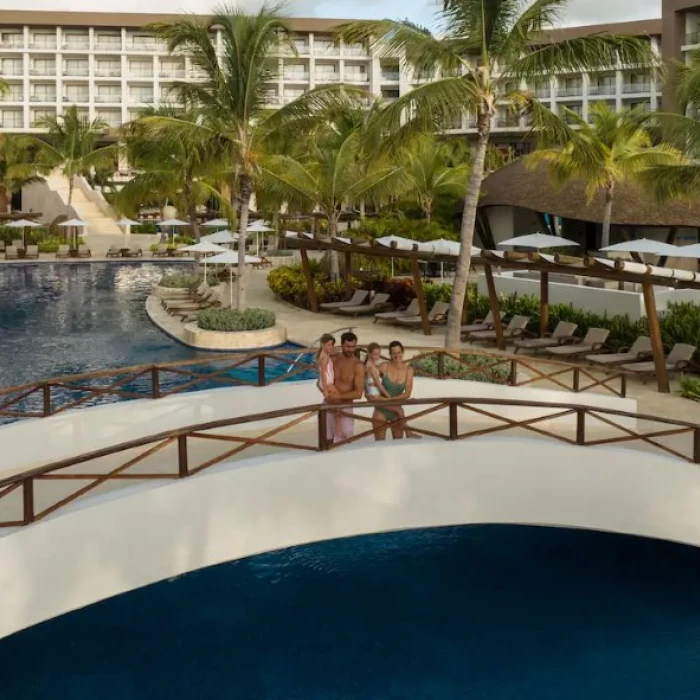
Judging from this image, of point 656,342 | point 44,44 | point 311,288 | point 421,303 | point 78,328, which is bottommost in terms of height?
point 78,328

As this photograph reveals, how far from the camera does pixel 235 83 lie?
72.7 feet

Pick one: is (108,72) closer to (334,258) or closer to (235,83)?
(334,258)

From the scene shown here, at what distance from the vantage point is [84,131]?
191 feet

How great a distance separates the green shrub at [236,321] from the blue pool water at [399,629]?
38.5ft

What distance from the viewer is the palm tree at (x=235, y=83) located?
2169 centimetres

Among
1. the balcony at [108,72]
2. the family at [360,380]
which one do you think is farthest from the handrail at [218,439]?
the balcony at [108,72]

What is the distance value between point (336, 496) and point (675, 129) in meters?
12.8

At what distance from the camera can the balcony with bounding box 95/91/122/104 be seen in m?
80.7

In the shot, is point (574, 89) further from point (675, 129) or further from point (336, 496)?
point (336, 496)

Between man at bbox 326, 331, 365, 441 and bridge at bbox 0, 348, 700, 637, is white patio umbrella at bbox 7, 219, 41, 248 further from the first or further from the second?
man at bbox 326, 331, 365, 441

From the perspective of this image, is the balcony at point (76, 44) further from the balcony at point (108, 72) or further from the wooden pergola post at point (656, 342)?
the wooden pergola post at point (656, 342)

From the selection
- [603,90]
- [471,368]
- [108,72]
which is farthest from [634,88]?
[471,368]

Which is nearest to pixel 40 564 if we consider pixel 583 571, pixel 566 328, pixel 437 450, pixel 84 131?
pixel 437 450

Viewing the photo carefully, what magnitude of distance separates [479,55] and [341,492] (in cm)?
1010
